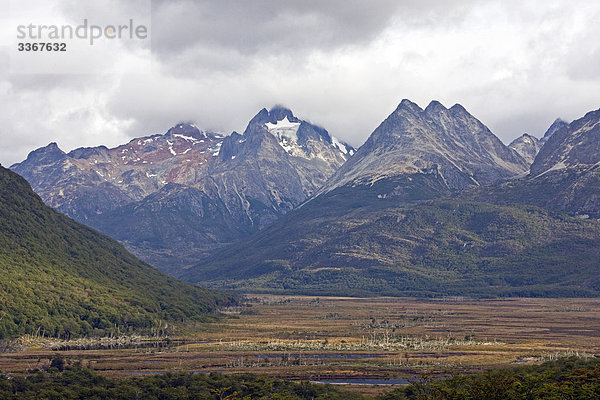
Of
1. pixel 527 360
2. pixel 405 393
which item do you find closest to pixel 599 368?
pixel 405 393

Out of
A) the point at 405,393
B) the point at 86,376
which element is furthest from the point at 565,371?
the point at 86,376

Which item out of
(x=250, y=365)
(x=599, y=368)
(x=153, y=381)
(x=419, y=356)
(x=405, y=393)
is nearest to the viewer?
(x=599, y=368)

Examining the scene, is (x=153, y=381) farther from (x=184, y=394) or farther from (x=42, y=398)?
(x=42, y=398)

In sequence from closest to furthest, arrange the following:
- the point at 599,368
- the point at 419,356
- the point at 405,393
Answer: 1. the point at 599,368
2. the point at 405,393
3. the point at 419,356

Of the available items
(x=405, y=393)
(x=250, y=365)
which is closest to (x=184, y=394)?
(x=405, y=393)

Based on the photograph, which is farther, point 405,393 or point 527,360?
point 527,360

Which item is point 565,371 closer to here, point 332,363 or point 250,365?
point 332,363

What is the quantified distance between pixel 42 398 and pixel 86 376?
22138mm

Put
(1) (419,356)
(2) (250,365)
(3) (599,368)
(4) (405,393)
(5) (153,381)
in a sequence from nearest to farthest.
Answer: (3) (599,368), (4) (405,393), (5) (153,381), (2) (250,365), (1) (419,356)

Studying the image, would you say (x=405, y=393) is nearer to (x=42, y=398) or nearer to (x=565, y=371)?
(x=565, y=371)

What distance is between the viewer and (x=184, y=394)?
126 m

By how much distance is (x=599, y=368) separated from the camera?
11669 cm

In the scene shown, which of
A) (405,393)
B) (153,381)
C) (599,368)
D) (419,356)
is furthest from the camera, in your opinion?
(419,356)

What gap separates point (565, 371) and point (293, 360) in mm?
68266
